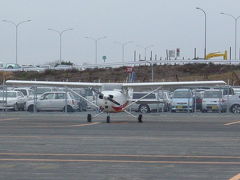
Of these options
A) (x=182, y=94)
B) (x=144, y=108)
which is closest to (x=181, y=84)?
(x=182, y=94)

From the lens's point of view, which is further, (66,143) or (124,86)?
(124,86)

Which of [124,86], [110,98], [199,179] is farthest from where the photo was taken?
[124,86]

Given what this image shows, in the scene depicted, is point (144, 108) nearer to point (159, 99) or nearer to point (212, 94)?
point (159, 99)

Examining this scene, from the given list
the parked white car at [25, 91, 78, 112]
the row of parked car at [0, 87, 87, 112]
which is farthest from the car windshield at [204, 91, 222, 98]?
the parked white car at [25, 91, 78, 112]

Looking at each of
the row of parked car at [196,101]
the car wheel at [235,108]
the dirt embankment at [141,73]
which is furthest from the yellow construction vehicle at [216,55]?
the car wheel at [235,108]

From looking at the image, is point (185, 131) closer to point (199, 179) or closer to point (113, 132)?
point (113, 132)

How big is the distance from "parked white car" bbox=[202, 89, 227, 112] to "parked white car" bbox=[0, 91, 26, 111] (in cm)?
1267

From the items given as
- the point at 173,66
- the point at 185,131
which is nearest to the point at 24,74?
the point at 173,66

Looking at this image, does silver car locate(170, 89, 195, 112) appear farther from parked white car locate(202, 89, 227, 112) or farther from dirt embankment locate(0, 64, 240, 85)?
dirt embankment locate(0, 64, 240, 85)

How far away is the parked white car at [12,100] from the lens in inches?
1788

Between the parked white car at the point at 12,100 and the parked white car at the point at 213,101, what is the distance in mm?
12674

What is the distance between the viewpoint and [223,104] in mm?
44688

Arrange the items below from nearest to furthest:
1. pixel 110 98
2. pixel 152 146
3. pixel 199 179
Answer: pixel 199 179 < pixel 152 146 < pixel 110 98

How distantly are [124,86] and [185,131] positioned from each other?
27.2 ft
